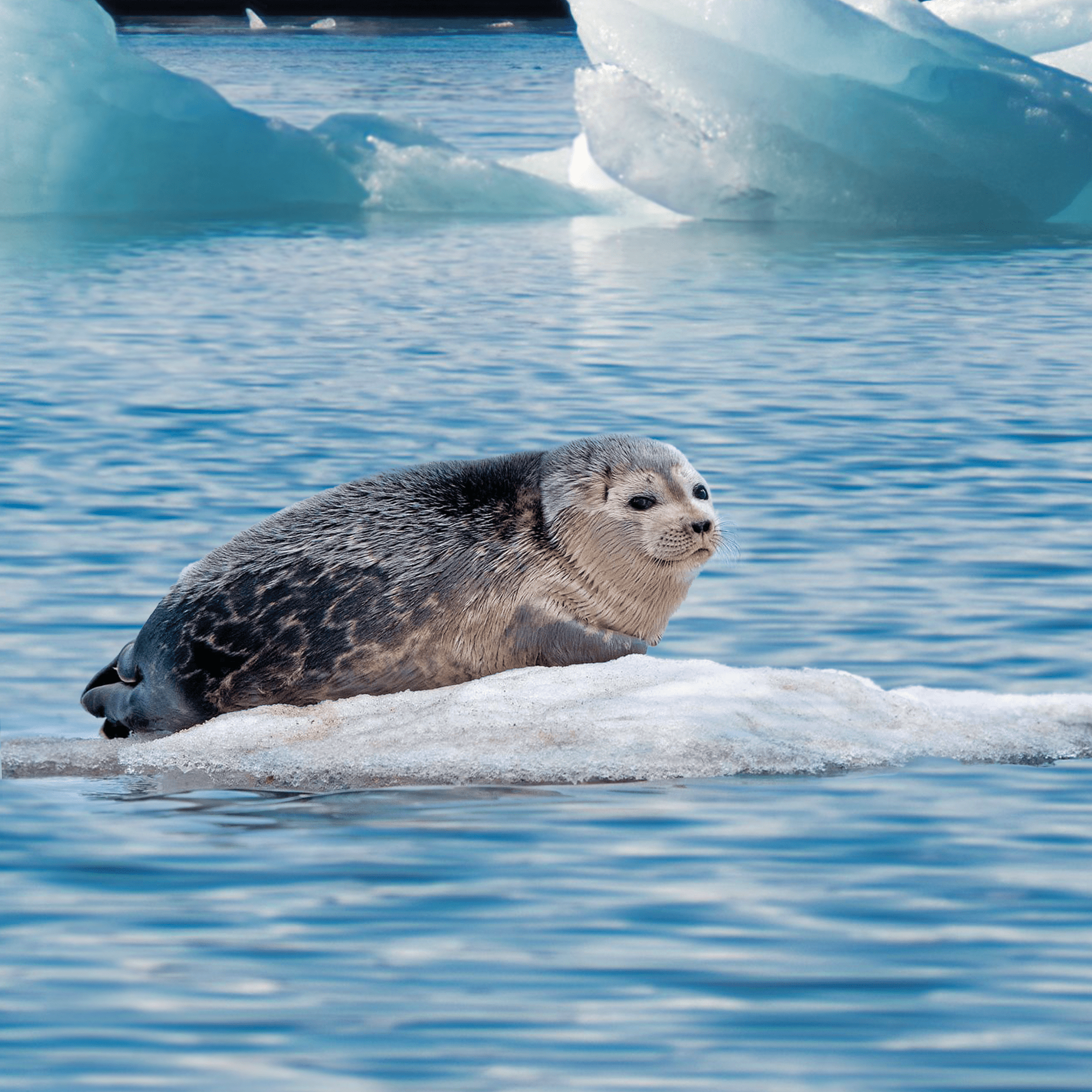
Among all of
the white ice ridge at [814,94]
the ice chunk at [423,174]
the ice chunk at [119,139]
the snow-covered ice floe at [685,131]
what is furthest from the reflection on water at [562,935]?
the ice chunk at [423,174]

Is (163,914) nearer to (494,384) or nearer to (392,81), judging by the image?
(494,384)

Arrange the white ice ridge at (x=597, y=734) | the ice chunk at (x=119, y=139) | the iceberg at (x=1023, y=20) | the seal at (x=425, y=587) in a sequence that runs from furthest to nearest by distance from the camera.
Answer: the iceberg at (x=1023, y=20) < the ice chunk at (x=119, y=139) < the seal at (x=425, y=587) < the white ice ridge at (x=597, y=734)

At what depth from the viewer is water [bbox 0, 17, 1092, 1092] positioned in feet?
11.4

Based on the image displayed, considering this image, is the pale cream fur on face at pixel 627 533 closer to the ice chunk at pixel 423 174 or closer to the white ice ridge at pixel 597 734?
the white ice ridge at pixel 597 734

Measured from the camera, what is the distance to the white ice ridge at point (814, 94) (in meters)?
20.0

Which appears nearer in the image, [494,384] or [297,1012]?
[297,1012]

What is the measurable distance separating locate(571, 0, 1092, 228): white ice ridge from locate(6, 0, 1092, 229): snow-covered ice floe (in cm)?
2

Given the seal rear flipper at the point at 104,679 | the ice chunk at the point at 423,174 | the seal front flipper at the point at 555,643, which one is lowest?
the ice chunk at the point at 423,174

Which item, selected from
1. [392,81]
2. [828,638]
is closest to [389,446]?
[828,638]

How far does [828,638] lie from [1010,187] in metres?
15.7

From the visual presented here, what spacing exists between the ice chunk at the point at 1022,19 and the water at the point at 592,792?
28.6ft

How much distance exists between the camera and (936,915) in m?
4.00

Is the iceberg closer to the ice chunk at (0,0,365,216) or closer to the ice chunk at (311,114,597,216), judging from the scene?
the ice chunk at (311,114,597,216)

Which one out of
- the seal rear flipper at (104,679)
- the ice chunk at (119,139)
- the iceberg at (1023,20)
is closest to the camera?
the seal rear flipper at (104,679)
